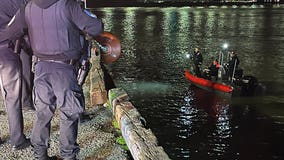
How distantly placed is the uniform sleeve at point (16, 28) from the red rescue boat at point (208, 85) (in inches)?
646

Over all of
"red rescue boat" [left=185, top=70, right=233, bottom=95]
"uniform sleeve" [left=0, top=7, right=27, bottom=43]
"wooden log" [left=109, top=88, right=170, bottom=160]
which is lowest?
"red rescue boat" [left=185, top=70, right=233, bottom=95]

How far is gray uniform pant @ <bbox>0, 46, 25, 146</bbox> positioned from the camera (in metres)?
4.49

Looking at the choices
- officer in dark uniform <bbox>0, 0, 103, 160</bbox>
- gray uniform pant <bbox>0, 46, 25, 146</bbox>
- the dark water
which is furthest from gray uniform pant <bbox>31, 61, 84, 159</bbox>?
the dark water

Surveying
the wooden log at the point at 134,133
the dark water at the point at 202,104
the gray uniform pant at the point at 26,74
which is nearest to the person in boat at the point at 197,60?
the dark water at the point at 202,104

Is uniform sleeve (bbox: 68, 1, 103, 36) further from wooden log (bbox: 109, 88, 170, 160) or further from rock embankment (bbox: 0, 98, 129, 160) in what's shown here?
rock embankment (bbox: 0, 98, 129, 160)

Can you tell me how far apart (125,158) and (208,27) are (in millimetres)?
→ 47651

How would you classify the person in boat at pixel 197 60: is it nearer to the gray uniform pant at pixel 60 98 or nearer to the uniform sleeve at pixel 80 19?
the gray uniform pant at pixel 60 98

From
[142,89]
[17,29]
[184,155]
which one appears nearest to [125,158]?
[17,29]

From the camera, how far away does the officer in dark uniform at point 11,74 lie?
443 centimetres

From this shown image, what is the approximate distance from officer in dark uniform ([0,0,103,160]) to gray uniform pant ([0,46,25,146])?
2.01 ft

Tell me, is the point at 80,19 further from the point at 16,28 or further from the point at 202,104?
the point at 202,104

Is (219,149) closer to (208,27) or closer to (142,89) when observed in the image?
Result: (142,89)

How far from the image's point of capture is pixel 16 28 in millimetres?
4066

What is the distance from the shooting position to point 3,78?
14.8 feet
